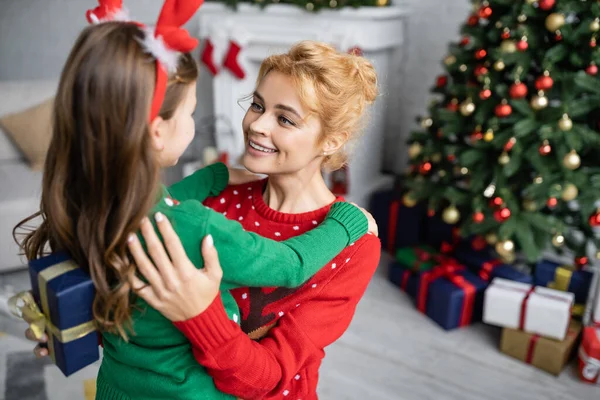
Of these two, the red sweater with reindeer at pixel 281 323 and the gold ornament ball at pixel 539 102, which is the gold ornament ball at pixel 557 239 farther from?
the red sweater with reindeer at pixel 281 323

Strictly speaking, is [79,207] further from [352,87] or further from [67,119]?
[352,87]

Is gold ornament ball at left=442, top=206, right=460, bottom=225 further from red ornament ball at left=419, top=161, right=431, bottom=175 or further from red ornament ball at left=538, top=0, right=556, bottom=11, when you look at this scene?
red ornament ball at left=538, top=0, right=556, bottom=11

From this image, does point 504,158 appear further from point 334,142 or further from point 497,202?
point 334,142

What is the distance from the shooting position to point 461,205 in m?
2.74

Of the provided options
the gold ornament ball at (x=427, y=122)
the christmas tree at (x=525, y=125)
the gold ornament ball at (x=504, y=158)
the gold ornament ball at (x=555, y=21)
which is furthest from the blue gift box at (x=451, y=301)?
the gold ornament ball at (x=555, y=21)

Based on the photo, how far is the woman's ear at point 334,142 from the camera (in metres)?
1.29

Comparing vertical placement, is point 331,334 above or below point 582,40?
below

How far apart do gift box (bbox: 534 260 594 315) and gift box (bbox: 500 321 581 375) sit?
0.14 meters

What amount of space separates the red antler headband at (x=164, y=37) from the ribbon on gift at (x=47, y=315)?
287 mm

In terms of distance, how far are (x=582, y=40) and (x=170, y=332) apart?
2.11 meters

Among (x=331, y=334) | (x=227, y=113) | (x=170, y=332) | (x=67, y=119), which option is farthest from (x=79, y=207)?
(x=227, y=113)

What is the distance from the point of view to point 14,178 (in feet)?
10.4

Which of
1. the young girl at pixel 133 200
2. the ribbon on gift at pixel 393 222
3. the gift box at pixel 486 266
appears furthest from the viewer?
the ribbon on gift at pixel 393 222

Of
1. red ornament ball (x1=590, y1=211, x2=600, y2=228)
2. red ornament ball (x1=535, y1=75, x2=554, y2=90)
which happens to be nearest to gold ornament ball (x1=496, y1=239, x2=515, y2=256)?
red ornament ball (x1=590, y1=211, x2=600, y2=228)
